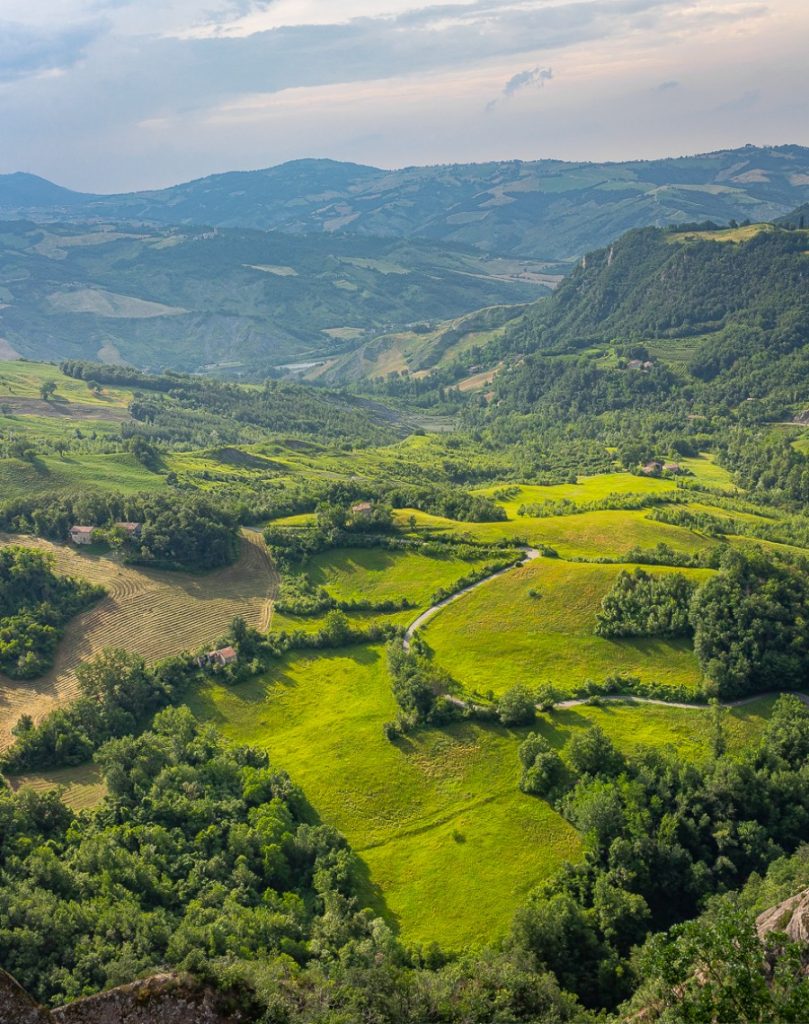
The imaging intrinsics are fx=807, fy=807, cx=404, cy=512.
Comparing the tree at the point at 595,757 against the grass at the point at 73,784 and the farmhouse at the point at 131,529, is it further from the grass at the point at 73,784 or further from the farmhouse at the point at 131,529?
the farmhouse at the point at 131,529

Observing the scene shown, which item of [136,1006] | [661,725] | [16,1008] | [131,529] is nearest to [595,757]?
[661,725]

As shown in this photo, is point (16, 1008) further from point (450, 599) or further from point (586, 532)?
point (586, 532)

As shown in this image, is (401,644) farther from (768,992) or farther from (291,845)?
(768,992)

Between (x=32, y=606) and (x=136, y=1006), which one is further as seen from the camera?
(x=32, y=606)

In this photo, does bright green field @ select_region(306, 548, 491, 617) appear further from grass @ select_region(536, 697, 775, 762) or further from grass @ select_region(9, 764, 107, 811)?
grass @ select_region(9, 764, 107, 811)

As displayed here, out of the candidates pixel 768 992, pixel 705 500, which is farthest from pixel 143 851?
pixel 705 500
